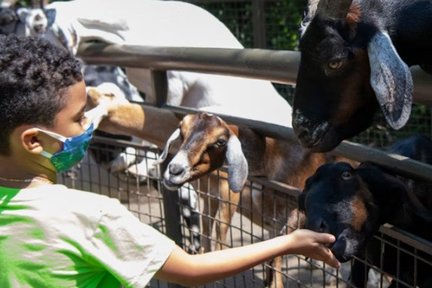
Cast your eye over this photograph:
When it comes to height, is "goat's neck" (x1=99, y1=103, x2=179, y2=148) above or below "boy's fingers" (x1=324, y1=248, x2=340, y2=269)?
below

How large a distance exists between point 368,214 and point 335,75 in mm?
484

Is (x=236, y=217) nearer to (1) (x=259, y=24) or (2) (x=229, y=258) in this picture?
(2) (x=229, y=258)

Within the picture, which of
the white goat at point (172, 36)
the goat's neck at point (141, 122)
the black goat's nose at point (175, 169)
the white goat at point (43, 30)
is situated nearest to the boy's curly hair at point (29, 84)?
the black goat's nose at point (175, 169)

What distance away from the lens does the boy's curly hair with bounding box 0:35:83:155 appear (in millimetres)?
2049

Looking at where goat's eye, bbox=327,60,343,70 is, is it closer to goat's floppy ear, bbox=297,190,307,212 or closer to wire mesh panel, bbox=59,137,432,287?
goat's floppy ear, bbox=297,190,307,212

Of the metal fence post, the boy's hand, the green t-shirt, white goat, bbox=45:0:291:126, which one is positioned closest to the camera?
the green t-shirt

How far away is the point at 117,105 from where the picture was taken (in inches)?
Result: 165

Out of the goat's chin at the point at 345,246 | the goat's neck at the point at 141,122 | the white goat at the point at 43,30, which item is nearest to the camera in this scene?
the goat's chin at the point at 345,246

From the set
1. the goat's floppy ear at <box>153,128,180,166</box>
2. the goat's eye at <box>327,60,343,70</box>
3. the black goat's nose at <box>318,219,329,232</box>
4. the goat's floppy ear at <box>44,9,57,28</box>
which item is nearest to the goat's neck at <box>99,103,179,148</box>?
the goat's floppy ear at <box>153,128,180,166</box>

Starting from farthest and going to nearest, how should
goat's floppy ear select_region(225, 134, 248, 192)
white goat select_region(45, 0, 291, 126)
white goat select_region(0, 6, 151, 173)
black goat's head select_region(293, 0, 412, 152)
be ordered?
white goat select_region(0, 6, 151, 173) → white goat select_region(45, 0, 291, 126) → goat's floppy ear select_region(225, 134, 248, 192) → black goat's head select_region(293, 0, 412, 152)

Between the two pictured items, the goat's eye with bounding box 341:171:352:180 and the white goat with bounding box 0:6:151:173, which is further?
the white goat with bounding box 0:6:151:173

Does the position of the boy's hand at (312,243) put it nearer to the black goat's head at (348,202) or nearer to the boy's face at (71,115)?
the black goat's head at (348,202)

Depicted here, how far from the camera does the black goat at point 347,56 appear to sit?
2.61m

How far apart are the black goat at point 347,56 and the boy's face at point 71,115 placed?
83cm
